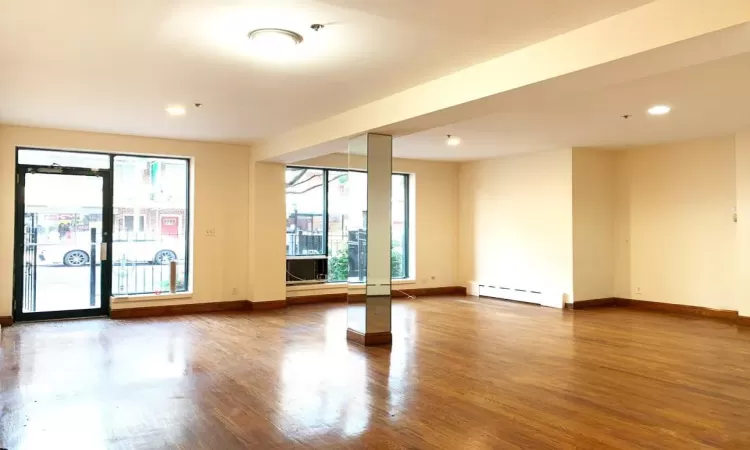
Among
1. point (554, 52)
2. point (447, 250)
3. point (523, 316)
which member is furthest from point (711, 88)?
point (447, 250)

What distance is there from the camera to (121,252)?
7.78m

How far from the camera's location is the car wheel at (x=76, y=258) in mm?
7387

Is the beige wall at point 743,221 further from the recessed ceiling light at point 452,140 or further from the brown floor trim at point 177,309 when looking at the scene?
the brown floor trim at point 177,309

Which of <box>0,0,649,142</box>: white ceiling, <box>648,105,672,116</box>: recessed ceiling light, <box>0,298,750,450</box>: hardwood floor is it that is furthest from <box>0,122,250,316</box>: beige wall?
<box>648,105,672,116</box>: recessed ceiling light

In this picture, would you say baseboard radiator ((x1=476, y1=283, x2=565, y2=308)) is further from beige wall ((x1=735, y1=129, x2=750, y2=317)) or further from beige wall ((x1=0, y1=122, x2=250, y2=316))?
beige wall ((x1=0, y1=122, x2=250, y2=316))

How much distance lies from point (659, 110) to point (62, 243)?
7.72 metres

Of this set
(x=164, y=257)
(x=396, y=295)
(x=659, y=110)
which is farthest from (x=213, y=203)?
(x=659, y=110)

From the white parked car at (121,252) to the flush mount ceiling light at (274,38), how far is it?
5137mm

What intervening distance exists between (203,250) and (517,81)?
5.88 metres

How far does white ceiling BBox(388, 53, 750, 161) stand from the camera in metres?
4.67

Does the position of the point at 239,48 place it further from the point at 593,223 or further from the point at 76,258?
the point at 593,223

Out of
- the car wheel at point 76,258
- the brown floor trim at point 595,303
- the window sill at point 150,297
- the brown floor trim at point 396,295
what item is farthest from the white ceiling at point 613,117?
the car wheel at point 76,258

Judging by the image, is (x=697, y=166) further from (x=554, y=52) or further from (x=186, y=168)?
(x=186, y=168)

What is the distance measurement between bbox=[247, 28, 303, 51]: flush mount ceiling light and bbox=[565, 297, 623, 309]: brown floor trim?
21.4 feet
